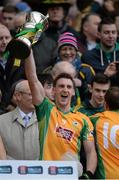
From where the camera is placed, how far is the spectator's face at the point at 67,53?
1165 centimetres

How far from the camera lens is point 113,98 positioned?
937 cm

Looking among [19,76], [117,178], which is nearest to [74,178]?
[117,178]

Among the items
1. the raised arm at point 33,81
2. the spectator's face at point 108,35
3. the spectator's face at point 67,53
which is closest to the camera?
the raised arm at point 33,81

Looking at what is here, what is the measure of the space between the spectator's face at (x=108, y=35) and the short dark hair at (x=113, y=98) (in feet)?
8.32

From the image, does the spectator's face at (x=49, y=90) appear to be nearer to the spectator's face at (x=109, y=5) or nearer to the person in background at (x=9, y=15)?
the person in background at (x=9, y=15)

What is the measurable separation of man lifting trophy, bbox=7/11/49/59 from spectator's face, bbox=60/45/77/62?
302 cm

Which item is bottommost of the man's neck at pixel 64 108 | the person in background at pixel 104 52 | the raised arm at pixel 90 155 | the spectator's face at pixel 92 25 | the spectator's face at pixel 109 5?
the raised arm at pixel 90 155

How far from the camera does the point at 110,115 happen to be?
31.0ft

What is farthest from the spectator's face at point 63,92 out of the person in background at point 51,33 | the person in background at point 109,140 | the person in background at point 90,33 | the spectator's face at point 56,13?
the spectator's face at point 56,13

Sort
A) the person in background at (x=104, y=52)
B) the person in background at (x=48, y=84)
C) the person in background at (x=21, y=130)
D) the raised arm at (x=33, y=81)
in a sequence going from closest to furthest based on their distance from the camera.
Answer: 1. the raised arm at (x=33, y=81)
2. the person in background at (x=21, y=130)
3. the person in background at (x=48, y=84)
4. the person in background at (x=104, y=52)

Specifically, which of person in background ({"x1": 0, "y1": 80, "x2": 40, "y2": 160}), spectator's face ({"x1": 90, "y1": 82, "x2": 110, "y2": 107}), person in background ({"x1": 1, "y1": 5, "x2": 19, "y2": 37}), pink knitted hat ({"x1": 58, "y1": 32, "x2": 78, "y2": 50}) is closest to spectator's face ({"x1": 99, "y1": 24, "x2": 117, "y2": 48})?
pink knitted hat ({"x1": 58, "y1": 32, "x2": 78, "y2": 50})

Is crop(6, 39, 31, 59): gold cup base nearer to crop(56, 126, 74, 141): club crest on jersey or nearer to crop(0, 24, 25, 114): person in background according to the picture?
crop(56, 126, 74, 141): club crest on jersey

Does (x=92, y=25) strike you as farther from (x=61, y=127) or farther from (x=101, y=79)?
(x=61, y=127)

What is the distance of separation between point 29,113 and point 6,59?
1.81 meters
